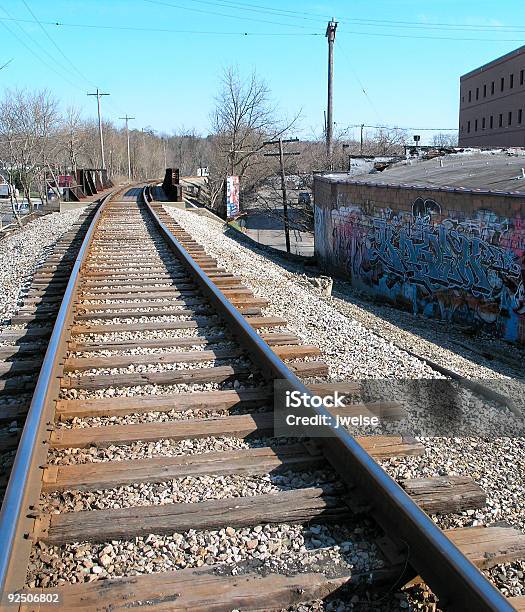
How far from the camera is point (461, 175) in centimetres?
1861

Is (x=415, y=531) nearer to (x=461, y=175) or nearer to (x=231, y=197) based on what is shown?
(x=461, y=175)

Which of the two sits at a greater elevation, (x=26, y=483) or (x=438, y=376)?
(x=26, y=483)

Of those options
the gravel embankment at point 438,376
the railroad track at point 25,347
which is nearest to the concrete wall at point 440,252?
the gravel embankment at point 438,376

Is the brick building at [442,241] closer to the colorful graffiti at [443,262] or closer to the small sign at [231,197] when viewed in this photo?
the colorful graffiti at [443,262]

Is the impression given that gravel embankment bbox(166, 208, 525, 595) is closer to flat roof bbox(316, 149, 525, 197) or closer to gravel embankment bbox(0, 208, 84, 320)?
gravel embankment bbox(0, 208, 84, 320)

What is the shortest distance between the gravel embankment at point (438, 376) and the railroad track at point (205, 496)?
182 mm

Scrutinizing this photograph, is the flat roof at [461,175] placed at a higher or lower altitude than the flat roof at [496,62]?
lower

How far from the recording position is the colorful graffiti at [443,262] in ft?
45.0

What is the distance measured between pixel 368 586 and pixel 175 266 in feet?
28.2

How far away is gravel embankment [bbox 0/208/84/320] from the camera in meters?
8.90

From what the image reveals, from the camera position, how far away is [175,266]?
11102mm

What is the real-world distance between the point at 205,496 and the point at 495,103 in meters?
73.1

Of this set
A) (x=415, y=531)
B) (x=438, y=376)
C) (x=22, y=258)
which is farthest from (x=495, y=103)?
(x=415, y=531)

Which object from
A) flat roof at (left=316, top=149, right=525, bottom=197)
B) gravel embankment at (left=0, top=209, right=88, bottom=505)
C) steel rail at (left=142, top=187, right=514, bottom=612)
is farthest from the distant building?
steel rail at (left=142, top=187, right=514, bottom=612)
